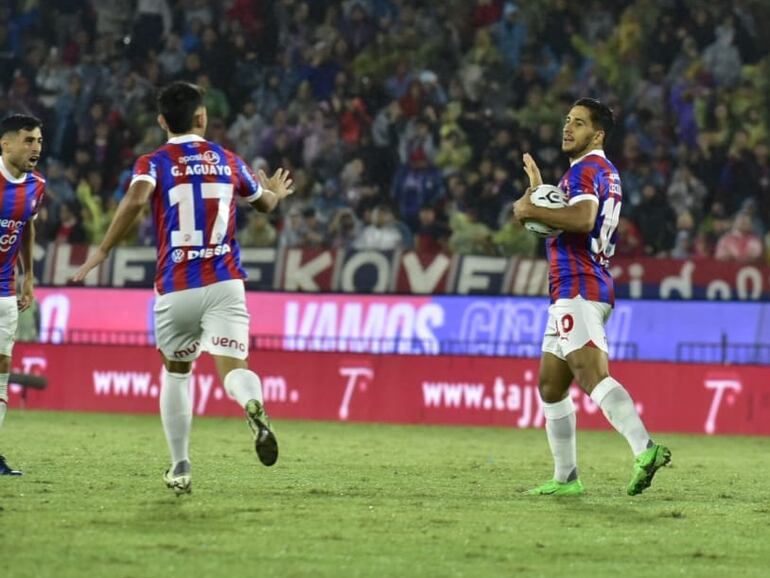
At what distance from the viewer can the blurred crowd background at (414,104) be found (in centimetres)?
2056

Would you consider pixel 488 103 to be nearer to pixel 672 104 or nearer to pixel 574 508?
pixel 672 104

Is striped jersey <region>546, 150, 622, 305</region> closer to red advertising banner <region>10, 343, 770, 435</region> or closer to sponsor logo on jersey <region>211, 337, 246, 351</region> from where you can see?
sponsor logo on jersey <region>211, 337, 246, 351</region>

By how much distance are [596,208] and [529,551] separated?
2.80 metres

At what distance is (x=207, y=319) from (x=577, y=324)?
7.30 ft

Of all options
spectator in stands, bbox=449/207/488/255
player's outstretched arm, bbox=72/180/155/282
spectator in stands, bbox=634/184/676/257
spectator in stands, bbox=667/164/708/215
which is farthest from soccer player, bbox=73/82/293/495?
spectator in stands, bbox=667/164/708/215

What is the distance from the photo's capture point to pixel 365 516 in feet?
26.1

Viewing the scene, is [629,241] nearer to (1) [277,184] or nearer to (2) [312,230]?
(2) [312,230]

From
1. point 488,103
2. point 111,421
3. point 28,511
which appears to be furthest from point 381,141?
point 28,511

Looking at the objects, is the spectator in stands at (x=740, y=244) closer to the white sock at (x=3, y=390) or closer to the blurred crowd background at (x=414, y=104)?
the blurred crowd background at (x=414, y=104)

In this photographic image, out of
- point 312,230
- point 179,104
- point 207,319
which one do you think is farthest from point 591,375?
point 312,230

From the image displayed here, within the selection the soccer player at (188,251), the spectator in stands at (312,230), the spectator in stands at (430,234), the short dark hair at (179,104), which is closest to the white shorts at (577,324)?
the soccer player at (188,251)

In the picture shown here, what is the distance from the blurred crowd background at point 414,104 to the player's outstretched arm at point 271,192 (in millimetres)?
10568

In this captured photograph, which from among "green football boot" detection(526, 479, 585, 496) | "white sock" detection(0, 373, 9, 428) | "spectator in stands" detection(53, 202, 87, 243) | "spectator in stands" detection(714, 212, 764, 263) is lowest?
"green football boot" detection(526, 479, 585, 496)

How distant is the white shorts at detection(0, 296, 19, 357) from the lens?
10.3 metres
